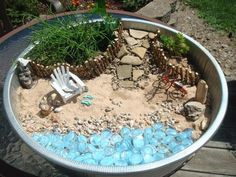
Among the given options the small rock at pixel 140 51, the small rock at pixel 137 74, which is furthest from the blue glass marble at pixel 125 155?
the small rock at pixel 140 51

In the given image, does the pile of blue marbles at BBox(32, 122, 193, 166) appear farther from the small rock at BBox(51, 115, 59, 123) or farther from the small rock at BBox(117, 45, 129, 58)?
the small rock at BBox(117, 45, 129, 58)

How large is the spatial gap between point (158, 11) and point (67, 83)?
5.30ft

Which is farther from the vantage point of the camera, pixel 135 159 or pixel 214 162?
pixel 214 162

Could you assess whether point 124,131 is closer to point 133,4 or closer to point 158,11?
point 158,11

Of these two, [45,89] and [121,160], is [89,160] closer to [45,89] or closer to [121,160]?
[121,160]

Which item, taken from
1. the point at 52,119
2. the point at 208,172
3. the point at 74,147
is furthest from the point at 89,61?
the point at 208,172

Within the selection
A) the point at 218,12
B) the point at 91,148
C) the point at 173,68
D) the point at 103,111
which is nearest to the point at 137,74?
the point at 173,68

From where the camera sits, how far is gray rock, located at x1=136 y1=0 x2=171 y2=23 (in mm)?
3080

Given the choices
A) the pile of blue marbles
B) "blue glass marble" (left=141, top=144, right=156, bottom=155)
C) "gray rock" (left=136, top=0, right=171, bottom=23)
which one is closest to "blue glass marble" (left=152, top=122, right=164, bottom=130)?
the pile of blue marbles

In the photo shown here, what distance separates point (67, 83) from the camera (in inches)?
68.3

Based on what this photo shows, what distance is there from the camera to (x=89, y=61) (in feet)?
5.87

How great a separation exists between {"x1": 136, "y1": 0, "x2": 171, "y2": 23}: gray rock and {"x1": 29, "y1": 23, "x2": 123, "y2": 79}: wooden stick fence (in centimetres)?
126

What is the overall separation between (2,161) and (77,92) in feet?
1.50

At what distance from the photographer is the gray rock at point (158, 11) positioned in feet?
10.1
